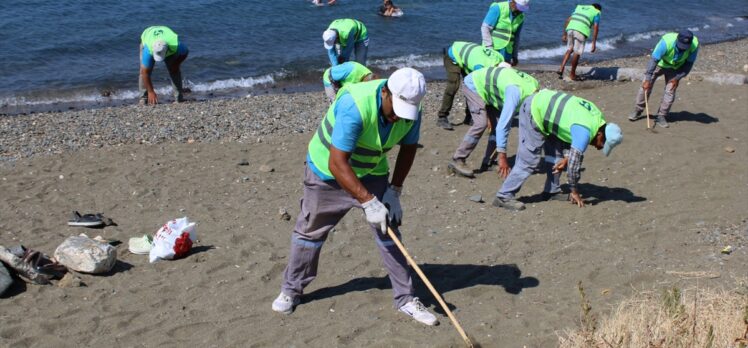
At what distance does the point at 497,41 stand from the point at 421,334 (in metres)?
7.35

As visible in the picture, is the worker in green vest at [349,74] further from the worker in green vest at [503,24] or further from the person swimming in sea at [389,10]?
the person swimming in sea at [389,10]

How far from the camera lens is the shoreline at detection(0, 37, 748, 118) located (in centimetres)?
1310

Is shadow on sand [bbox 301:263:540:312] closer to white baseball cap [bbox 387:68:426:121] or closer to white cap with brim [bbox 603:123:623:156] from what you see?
white cap with brim [bbox 603:123:623:156]

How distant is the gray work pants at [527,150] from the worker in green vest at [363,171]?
2.56 m

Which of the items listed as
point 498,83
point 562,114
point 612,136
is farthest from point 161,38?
point 612,136

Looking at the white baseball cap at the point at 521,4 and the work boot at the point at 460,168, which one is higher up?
the white baseball cap at the point at 521,4

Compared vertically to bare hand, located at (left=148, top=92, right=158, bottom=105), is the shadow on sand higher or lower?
higher

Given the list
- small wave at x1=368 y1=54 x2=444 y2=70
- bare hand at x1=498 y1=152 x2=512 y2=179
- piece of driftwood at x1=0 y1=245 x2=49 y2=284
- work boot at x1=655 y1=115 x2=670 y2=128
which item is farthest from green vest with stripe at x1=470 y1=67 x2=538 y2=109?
small wave at x1=368 y1=54 x2=444 y2=70

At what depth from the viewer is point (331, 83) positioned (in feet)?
26.0

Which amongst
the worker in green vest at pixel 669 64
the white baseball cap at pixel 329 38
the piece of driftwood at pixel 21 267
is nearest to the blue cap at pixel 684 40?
the worker in green vest at pixel 669 64

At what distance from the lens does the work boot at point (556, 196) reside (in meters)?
7.78

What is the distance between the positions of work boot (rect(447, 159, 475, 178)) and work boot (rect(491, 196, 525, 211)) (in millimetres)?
925

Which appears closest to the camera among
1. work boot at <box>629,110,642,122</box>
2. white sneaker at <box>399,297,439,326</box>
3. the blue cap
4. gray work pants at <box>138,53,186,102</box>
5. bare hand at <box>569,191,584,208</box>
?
white sneaker at <box>399,297,439,326</box>

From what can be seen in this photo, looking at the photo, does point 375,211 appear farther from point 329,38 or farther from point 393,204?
point 329,38
